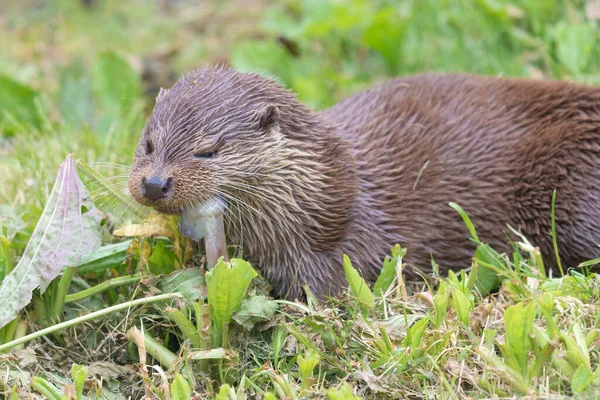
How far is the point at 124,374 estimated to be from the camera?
2352 mm

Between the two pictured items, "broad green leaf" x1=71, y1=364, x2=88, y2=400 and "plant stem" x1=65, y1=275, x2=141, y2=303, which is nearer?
"broad green leaf" x1=71, y1=364, x2=88, y2=400

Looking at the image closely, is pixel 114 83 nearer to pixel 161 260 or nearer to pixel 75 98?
pixel 75 98

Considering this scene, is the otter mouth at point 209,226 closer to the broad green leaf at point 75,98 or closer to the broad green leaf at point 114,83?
the broad green leaf at point 114,83

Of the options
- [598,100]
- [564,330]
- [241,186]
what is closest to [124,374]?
[241,186]

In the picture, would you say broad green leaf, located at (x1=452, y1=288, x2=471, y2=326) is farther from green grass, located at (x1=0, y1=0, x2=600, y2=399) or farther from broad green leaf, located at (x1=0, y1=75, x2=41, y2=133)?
broad green leaf, located at (x1=0, y1=75, x2=41, y2=133)

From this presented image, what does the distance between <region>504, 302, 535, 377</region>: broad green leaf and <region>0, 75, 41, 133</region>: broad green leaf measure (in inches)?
111

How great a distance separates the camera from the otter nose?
237 centimetres

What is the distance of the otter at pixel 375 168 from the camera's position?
2.50 m

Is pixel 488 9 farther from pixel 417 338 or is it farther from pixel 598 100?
pixel 417 338

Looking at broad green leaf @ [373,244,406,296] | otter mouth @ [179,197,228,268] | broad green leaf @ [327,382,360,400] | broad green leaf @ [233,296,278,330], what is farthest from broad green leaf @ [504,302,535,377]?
otter mouth @ [179,197,228,268]

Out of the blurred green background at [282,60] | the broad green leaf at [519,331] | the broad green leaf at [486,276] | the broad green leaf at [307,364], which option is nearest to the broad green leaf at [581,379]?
the broad green leaf at [519,331]

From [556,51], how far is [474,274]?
204cm

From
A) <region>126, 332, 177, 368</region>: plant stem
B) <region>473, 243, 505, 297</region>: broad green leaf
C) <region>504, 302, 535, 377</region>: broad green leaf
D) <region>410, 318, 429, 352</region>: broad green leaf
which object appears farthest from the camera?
<region>473, 243, 505, 297</region>: broad green leaf

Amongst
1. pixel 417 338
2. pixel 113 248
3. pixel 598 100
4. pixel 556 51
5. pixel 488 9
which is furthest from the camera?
pixel 488 9
